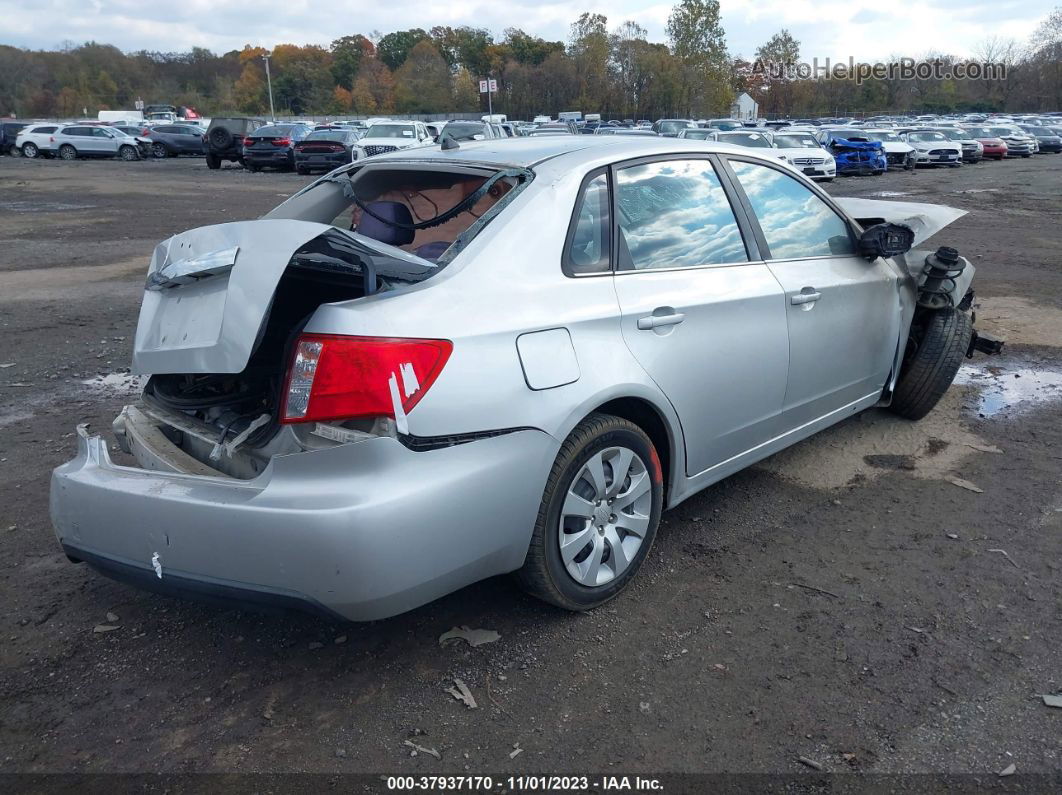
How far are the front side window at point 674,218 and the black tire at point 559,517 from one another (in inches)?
26.0

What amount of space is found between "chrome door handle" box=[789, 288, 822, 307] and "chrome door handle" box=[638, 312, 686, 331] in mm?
832

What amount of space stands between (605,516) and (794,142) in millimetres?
25706

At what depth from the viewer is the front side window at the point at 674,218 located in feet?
11.7

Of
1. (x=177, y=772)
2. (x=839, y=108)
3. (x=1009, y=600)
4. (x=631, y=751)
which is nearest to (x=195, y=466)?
(x=177, y=772)

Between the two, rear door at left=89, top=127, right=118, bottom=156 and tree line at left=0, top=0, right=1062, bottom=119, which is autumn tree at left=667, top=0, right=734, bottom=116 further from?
rear door at left=89, top=127, right=118, bottom=156

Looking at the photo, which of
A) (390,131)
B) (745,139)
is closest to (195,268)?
(745,139)

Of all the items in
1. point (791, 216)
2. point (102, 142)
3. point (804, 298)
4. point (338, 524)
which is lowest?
point (338, 524)

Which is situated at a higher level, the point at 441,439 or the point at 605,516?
the point at 441,439

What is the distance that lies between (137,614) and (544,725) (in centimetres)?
171

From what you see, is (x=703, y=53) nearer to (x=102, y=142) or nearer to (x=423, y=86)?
(x=423, y=86)

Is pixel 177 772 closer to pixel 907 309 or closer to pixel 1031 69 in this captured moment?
pixel 907 309

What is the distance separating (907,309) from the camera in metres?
5.11

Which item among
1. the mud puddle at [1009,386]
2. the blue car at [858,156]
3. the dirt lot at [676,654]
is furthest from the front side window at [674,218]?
the blue car at [858,156]

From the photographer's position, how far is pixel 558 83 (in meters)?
89.9
